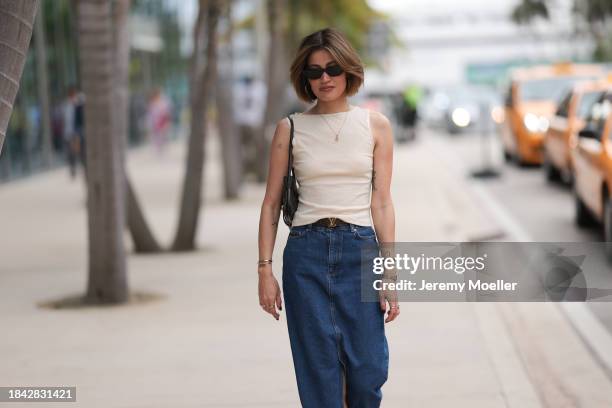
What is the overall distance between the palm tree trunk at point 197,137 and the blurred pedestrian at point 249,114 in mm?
9891

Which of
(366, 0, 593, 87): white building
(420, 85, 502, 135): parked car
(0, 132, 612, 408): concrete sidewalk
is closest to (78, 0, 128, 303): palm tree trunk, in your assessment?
(0, 132, 612, 408): concrete sidewalk

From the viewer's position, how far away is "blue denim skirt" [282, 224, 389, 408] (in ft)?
17.3

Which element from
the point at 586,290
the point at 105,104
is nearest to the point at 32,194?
the point at 105,104

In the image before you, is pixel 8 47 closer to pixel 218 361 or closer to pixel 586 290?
pixel 218 361

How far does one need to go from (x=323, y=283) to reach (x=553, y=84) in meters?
21.9

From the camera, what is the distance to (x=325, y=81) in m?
5.29

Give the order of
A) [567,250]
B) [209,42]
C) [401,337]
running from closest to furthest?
[567,250], [401,337], [209,42]

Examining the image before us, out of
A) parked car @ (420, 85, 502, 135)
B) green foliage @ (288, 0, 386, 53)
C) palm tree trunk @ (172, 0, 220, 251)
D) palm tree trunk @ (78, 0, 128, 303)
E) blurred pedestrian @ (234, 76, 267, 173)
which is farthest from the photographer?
parked car @ (420, 85, 502, 135)

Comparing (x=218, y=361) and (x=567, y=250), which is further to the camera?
(x=218, y=361)

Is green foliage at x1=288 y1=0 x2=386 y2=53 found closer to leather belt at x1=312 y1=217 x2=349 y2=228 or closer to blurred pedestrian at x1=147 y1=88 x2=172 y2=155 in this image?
blurred pedestrian at x1=147 y1=88 x2=172 y2=155

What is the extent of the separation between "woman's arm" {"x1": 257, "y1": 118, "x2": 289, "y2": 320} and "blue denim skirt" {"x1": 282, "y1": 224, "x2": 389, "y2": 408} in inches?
2.8

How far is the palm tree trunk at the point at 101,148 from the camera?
1045cm

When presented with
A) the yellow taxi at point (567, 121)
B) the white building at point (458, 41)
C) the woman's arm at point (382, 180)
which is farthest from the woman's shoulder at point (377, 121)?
the white building at point (458, 41)

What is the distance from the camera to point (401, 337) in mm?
9094
